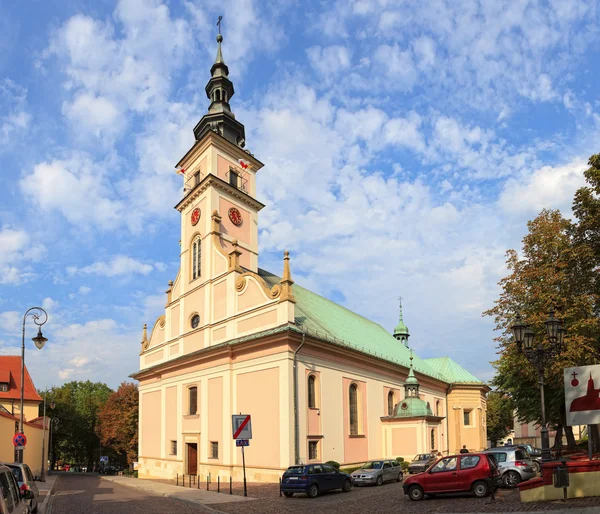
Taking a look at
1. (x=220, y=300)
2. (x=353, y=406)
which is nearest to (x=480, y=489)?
(x=353, y=406)

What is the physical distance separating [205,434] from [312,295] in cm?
1373

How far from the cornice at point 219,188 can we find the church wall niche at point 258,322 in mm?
10283

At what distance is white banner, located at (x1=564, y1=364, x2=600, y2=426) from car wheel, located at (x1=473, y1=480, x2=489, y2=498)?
13.8 feet

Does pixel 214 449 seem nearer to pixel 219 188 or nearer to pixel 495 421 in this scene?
pixel 219 188

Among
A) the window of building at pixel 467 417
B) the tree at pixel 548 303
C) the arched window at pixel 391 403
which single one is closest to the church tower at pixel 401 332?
the window of building at pixel 467 417

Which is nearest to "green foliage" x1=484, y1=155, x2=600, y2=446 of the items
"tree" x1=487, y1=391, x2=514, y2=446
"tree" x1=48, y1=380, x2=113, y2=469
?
"tree" x1=487, y1=391, x2=514, y2=446

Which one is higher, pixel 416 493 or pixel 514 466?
pixel 514 466

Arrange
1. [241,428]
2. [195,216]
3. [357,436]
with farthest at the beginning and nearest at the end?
[195,216], [357,436], [241,428]

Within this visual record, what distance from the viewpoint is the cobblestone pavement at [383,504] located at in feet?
50.4

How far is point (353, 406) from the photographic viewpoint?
34.7m

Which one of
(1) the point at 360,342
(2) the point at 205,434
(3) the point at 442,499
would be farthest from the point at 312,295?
(3) the point at 442,499

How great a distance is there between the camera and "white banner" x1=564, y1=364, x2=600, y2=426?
1552cm

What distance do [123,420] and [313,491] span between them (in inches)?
1689

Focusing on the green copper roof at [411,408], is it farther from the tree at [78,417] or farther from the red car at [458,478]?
the tree at [78,417]
